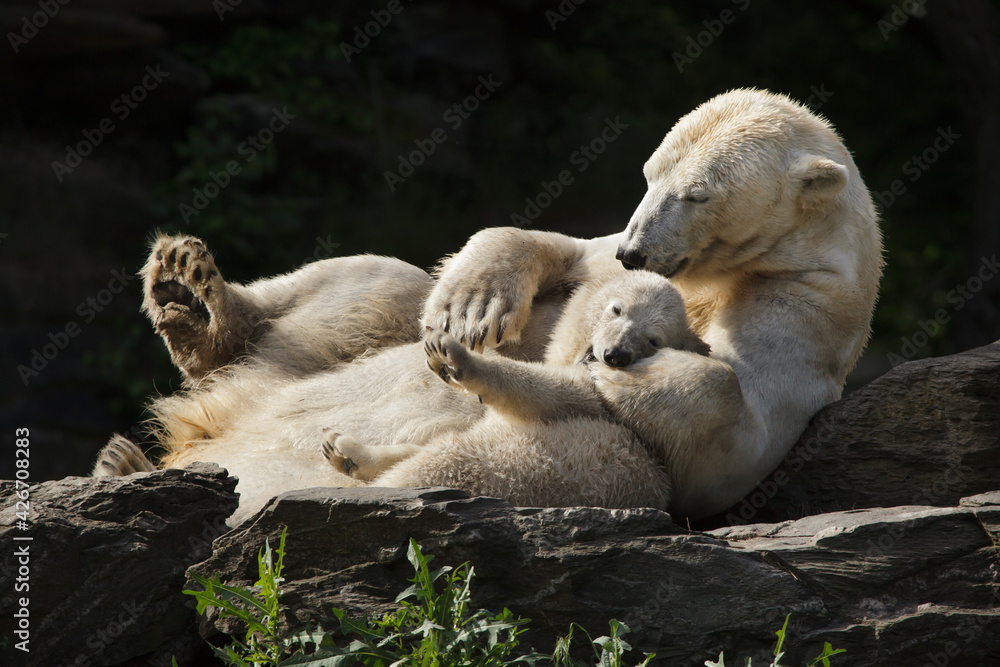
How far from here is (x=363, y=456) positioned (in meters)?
2.84

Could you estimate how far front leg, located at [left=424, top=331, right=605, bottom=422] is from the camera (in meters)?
2.68

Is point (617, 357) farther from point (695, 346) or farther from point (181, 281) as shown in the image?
point (181, 281)

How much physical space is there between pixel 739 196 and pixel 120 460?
2.21 m

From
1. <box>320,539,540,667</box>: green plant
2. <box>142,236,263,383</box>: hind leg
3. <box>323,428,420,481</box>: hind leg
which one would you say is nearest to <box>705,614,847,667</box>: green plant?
<box>320,539,540,667</box>: green plant

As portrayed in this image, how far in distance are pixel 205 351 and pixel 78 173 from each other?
258 inches

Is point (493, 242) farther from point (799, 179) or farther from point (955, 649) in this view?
point (955, 649)
